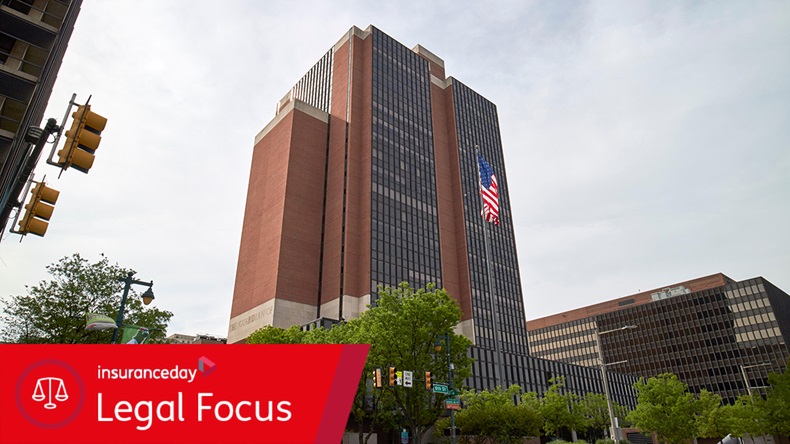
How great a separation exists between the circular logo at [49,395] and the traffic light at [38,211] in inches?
119

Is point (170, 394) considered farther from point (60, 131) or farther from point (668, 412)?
point (668, 412)

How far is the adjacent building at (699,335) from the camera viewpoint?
111125mm

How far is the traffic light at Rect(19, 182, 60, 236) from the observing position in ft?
24.7

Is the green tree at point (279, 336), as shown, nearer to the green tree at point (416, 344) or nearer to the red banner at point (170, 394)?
the green tree at point (416, 344)

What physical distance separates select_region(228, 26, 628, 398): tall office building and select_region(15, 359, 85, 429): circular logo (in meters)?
77.0

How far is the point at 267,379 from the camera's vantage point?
584 cm

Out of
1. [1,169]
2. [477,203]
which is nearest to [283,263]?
[477,203]

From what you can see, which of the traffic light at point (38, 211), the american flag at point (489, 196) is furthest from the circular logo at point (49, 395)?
the american flag at point (489, 196)

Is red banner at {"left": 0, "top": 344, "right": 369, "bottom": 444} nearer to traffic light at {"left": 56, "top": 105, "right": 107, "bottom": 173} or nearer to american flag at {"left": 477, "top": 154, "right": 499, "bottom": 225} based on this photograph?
traffic light at {"left": 56, "top": 105, "right": 107, "bottom": 173}

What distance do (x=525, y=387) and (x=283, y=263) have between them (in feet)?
167

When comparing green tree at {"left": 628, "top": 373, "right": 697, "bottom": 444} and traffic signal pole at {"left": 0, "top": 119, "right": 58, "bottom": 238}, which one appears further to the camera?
green tree at {"left": 628, "top": 373, "right": 697, "bottom": 444}

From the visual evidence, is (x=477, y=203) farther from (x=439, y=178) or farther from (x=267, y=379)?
(x=267, y=379)

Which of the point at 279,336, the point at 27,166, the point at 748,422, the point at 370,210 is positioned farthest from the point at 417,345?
the point at 370,210

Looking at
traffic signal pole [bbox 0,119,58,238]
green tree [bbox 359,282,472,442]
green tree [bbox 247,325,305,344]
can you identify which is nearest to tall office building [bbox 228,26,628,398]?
green tree [bbox 247,325,305,344]
